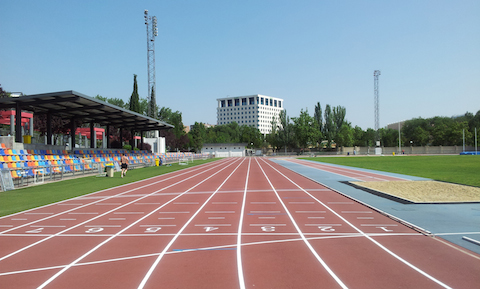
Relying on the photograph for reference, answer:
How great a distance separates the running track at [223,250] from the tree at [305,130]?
72.1m

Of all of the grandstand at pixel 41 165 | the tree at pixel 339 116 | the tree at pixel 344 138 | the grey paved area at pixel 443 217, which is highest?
the tree at pixel 339 116

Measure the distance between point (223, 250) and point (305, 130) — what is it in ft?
253

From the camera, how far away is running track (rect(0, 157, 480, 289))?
4207 millimetres

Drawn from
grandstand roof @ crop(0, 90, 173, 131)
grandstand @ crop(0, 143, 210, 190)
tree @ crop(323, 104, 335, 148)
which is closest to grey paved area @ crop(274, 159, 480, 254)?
grandstand @ crop(0, 143, 210, 190)

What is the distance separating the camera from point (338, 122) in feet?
281

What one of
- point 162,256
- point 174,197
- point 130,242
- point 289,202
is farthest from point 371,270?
point 174,197

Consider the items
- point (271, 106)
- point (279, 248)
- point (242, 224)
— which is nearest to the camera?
point (279, 248)

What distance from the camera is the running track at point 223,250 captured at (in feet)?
13.8

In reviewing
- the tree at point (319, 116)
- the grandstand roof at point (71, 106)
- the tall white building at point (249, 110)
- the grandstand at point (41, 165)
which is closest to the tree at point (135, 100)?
the grandstand roof at point (71, 106)

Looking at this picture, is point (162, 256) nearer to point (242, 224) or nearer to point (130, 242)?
point (130, 242)

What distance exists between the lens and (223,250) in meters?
5.47

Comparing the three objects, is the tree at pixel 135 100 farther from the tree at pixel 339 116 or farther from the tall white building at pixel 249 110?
the tall white building at pixel 249 110

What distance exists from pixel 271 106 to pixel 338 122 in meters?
86.9

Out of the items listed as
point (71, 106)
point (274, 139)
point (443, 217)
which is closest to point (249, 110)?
point (274, 139)
